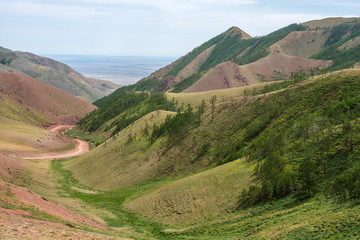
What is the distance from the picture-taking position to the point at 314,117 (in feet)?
153

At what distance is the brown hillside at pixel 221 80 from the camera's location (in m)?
163

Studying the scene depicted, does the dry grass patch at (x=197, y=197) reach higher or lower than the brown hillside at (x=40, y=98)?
lower

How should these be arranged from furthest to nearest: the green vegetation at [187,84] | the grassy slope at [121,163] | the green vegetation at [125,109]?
1. the green vegetation at [187,84]
2. the green vegetation at [125,109]
3. the grassy slope at [121,163]

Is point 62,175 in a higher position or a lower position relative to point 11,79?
lower

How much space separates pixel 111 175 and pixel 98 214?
70.5 ft

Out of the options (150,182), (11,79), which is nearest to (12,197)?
(150,182)

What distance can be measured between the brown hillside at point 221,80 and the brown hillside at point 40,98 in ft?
230

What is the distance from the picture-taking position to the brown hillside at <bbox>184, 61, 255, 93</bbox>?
163 meters

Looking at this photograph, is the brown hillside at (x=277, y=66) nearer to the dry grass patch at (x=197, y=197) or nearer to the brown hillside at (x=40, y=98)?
the brown hillside at (x=40, y=98)

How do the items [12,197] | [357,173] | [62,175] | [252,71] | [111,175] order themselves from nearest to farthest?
[357,173] < [12,197] < [111,175] < [62,175] < [252,71]

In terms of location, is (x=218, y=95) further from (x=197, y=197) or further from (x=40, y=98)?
(x=40, y=98)

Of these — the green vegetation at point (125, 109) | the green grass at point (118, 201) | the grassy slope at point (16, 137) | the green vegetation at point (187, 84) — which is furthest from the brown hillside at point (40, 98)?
the green grass at point (118, 201)

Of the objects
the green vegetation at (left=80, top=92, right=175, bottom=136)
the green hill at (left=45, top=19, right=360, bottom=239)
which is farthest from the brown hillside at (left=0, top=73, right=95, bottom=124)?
the green hill at (left=45, top=19, right=360, bottom=239)

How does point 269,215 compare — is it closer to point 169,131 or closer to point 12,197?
point 12,197
